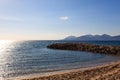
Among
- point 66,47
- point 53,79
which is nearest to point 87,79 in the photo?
point 53,79

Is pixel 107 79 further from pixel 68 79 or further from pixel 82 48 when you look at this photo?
pixel 82 48

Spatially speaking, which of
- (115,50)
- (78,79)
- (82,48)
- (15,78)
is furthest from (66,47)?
(78,79)

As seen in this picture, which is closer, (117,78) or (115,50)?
(117,78)

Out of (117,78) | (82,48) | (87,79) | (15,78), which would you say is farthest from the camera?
(82,48)

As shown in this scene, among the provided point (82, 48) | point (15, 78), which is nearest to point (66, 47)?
point (82, 48)

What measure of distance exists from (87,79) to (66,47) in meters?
74.4

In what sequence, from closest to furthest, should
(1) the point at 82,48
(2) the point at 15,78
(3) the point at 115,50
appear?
(2) the point at 15,78
(3) the point at 115,50
(1) the point at 82,48

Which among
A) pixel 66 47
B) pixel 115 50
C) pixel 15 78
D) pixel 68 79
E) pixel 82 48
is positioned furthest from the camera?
pixel 66 47

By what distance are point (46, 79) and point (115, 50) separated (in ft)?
171

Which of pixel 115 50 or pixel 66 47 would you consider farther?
pixel 66 47

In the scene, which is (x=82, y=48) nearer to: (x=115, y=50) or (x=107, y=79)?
(x=115, y=50)

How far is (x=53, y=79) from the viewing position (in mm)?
22719

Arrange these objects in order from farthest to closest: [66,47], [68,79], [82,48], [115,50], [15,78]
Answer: [66,47], [82,48], [115,50], [15,78], [68,79]

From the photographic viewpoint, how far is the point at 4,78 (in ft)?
89.6
